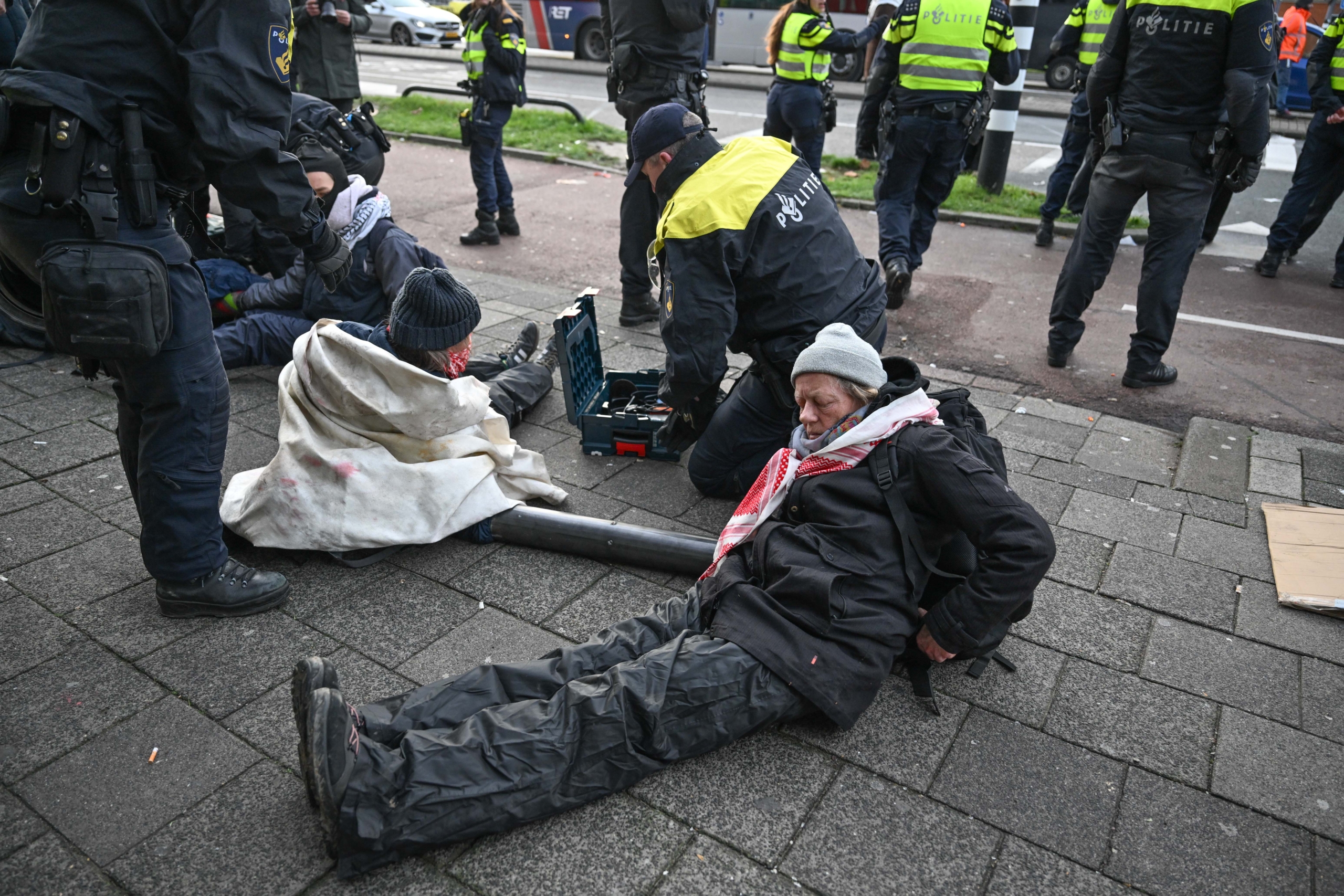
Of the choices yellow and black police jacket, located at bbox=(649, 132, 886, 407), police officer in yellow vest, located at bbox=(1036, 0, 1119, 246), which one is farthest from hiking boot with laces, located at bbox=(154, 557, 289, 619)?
police officer in yellow vest, located at bbox=(1036, 0, 1119, 246)

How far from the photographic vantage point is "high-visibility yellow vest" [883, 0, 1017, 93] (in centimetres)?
607

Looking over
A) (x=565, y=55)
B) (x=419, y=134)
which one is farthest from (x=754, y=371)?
(x=565, y=55)

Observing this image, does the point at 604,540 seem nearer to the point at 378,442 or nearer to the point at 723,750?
the point at 378,442

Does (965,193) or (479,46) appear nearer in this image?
(479,46)

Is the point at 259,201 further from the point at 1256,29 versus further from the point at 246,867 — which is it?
the point at 1256,29

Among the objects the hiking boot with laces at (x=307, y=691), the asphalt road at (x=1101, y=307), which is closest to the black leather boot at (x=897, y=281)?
the asphalt road at (x=1101, y=307)

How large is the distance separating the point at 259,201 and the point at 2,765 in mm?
1621

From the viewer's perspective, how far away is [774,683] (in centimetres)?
234

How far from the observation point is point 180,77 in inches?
98.3

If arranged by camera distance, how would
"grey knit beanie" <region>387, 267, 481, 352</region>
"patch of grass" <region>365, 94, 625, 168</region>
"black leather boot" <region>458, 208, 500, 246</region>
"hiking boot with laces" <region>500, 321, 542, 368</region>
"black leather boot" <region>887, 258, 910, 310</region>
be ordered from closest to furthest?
"grey knit beanie" <region>387, 267, 481, 352</region>, "hiking boot with laces" <region>500, 321, 542, 368</region>, "black leather boot" <region>887, 258, 910, 310</region>, "black leather boot" <region>458, 208, 500, 246</region>, "patch of grass" <region>365, 94, 625, 168</region>

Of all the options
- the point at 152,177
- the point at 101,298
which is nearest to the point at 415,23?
the point at 152,177

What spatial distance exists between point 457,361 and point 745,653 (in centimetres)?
161

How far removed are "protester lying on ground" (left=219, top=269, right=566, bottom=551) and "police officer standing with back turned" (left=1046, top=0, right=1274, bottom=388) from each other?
11.9 ft

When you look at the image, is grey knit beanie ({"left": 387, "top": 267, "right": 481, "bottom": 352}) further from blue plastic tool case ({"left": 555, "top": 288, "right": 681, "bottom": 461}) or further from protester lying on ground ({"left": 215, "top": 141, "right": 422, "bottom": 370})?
protester lying on ground ({"left": 215, "top": 141, "right": 422, "bottom": 370})
